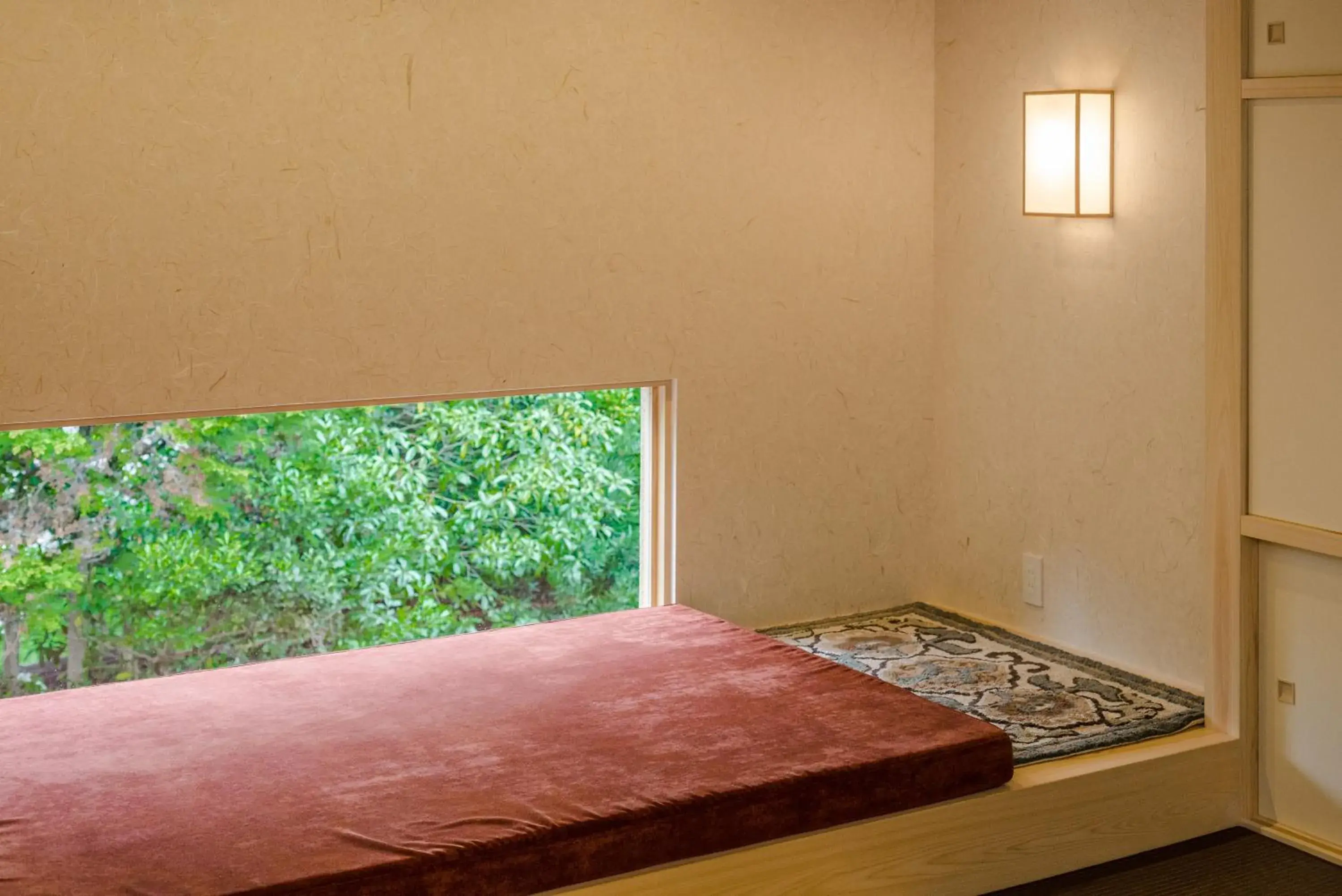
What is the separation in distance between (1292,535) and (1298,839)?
24.1 inches

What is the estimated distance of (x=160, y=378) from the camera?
9.54 ft

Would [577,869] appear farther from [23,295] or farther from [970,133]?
[970,133]

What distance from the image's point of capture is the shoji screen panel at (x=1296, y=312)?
2.62 metres

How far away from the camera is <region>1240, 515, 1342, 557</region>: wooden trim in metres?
2.64

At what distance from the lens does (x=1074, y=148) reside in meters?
3.23

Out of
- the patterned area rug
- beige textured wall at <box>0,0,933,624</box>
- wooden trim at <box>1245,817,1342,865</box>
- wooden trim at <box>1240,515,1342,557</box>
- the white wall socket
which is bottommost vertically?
wooden trim at <box>1245,817,1342,865</box>

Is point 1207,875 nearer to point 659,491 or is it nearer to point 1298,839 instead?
point 1298,839

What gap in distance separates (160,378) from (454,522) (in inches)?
29.9

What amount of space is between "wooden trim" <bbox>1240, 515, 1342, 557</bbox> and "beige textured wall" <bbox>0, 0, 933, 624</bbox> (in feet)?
3.70

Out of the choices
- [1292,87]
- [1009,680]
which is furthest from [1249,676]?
[1292,87]

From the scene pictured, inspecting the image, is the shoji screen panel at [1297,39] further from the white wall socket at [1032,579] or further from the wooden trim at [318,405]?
the wooden trim at [318,405]

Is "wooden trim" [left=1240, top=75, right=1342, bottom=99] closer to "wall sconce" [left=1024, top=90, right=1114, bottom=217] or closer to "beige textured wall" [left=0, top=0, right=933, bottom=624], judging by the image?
"wall sconce" [left=1024, top=90, right=1114, bottom=217]

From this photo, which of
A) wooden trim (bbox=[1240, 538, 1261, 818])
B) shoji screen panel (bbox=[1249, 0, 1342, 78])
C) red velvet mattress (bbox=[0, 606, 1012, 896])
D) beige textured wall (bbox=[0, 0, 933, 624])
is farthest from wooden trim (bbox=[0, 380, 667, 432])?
shoji screen panel (bbox=[1249, 0, 1342, 78])

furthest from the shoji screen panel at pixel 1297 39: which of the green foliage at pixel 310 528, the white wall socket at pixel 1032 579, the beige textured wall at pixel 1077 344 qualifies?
the green foliage at pixel 310 528
